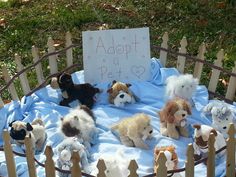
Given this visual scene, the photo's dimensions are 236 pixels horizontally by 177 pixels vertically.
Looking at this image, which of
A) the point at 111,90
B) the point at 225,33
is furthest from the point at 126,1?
the point at 111,90

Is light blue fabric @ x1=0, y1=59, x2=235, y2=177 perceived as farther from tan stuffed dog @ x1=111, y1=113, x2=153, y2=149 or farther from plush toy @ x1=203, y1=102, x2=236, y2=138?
plush toy @ x1=203, y1=102, x2=236, y2=138

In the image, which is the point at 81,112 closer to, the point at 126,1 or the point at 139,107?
the point at 139,107

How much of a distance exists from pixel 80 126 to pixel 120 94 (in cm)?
47

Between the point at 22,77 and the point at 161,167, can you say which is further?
the point at 22,77

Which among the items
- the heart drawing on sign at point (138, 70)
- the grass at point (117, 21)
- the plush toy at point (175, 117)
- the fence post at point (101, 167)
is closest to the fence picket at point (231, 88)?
the plush toy at point (175, 117)

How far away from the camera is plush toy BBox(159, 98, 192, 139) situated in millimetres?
2711

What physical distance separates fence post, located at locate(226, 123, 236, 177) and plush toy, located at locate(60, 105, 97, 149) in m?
0.79

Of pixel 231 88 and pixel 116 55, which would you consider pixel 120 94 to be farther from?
pixel 231 88

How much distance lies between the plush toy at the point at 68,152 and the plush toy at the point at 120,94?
2.04ft

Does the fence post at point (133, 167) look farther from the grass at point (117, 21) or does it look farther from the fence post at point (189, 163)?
the grass at point (117, 21)

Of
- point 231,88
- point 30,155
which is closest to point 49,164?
point 30,155

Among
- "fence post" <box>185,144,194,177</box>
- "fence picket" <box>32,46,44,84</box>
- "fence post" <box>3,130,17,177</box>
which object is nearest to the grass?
"fence picket" <box>32,46,44,84</box>

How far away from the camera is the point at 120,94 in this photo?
3090 millimetres

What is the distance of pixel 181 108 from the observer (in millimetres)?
2709
